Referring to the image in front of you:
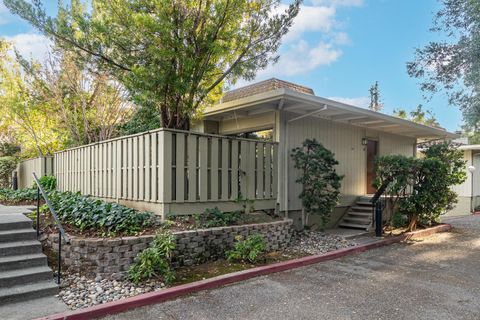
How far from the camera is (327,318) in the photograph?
3.67m

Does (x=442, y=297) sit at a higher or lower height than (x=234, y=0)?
lower

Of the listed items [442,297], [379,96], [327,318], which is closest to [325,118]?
[442,297]

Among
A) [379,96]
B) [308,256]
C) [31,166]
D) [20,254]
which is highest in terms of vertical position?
[379,96]

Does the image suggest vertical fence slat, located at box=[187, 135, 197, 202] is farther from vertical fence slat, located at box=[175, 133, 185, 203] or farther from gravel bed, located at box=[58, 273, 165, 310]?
gravel bed, located at box=[58, 273, 165, 310]

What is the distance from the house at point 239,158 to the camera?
5.94m

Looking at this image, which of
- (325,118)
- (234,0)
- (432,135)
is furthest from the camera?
(432,135)

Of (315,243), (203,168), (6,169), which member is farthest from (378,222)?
(6,169)

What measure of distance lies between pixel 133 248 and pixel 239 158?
3.04 m

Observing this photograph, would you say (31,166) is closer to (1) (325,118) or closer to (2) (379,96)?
(1) (325,118)

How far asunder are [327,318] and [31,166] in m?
12.4

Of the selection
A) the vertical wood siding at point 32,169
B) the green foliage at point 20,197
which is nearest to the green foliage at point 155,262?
the green foliage at point 20,197

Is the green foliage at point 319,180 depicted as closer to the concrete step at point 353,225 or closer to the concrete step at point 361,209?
the concrete step at point 353,225

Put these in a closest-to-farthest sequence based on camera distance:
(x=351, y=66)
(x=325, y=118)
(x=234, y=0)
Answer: (x=234, y=0)
(x=325, y=118)
(x=351, y=66)

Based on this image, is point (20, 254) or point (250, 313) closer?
point (250, 313)
